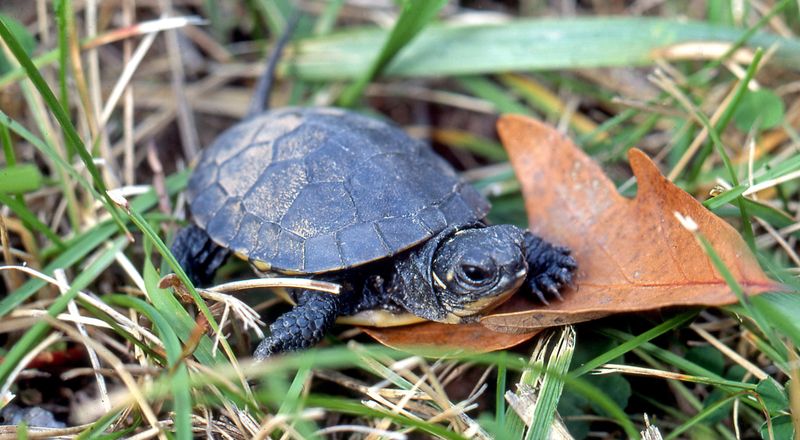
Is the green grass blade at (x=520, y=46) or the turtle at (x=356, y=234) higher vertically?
the green grass blade at (x=520, y=46)

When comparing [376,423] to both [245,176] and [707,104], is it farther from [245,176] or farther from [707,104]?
[707,104]

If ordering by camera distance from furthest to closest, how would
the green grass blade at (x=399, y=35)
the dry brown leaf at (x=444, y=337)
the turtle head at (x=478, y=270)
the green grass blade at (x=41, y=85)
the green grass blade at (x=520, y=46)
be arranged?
the green grass blade at (x=520, y=46) → the green grass blade at (x=399, y=35) → the dry brown leaf at (x=444, y=337) → the turtle head at (x=478, y=270) → the green grass blade at (x=41, y=85)

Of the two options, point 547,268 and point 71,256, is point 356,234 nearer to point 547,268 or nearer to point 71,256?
point 547,268

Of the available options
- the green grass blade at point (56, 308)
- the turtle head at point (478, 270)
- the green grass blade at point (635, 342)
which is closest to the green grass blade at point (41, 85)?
the green grass blade at point (56, 308)

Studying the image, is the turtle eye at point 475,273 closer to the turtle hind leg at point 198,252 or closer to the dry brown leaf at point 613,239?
the dry brown leaf at point 613,239

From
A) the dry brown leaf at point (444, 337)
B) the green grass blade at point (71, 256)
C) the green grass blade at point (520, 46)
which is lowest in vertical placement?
the dry brown leaf at point (444, 337)

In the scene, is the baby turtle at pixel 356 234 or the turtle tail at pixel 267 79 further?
the turtle tail at pixel 267 79

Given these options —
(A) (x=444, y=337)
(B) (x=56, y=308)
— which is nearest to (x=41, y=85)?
(B) (x=56, y=308)
